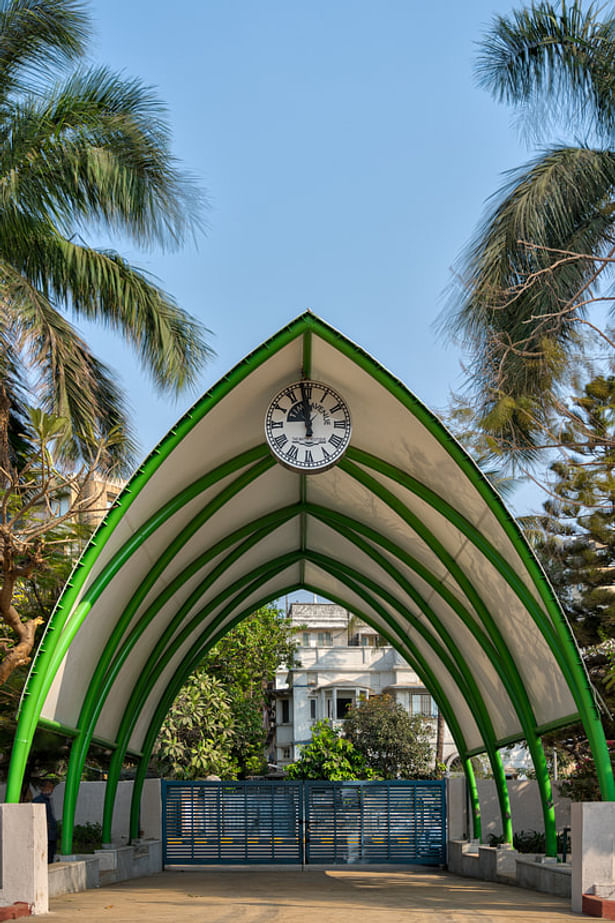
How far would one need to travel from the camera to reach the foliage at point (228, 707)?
2566 centimetres

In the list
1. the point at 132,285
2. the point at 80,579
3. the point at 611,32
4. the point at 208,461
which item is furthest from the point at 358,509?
the point at 611,32

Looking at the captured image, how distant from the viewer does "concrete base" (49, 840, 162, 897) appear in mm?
12727

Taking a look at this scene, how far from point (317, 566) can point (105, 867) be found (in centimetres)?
757

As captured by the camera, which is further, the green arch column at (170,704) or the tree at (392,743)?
the tree at (392,743)

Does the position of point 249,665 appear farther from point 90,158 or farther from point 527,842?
point 90,158

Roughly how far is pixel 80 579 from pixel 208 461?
2925mm

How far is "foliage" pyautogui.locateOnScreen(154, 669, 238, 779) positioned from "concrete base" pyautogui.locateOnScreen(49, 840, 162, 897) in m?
5.71

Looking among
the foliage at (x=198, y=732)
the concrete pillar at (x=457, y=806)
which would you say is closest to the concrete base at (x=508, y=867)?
the concrete pillar at (x=457, y=806)

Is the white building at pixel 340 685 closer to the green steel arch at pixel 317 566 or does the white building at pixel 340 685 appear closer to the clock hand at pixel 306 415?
the green steel arch at pixel 317 566

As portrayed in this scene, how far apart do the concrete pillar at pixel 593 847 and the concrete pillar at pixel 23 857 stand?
5380mm

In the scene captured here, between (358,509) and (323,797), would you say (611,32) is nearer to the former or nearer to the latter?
(358,509)

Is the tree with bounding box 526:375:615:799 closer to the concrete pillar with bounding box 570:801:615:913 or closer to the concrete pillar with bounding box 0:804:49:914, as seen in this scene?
the concrete pillar with bounding box 570:801:615:913

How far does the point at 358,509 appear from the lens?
56.2 feet

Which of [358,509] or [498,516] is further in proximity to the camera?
[358,509]
